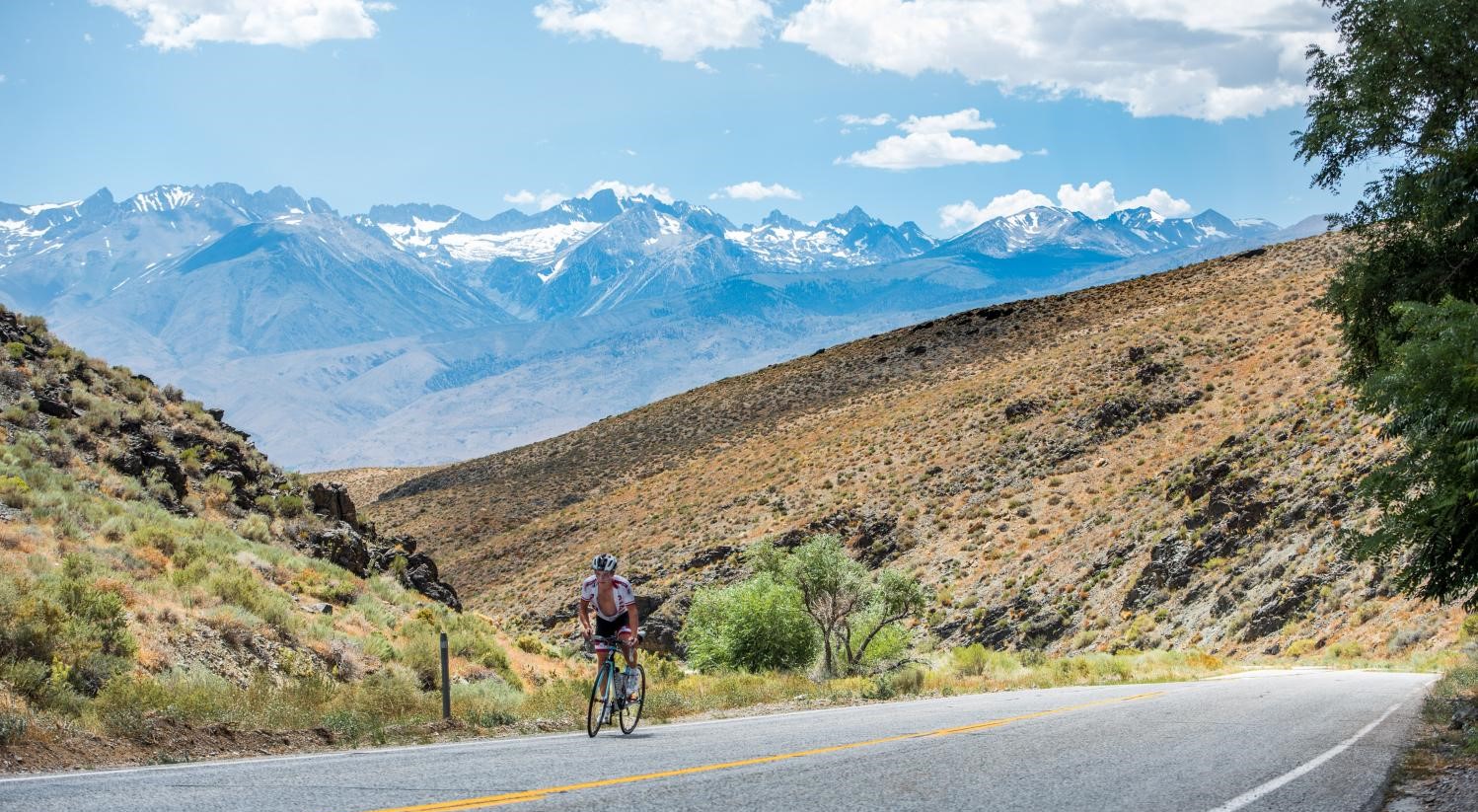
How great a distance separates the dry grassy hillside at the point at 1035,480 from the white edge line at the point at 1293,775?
1716cm

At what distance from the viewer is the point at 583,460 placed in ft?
263

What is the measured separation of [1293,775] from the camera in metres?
8.52

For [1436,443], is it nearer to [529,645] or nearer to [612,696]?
[612,696]

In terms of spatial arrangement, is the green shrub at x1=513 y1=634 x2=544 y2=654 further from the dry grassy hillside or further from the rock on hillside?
the dry grassy hillside

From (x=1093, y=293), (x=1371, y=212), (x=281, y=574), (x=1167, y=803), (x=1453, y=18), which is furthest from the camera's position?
(x=1093, y=293)

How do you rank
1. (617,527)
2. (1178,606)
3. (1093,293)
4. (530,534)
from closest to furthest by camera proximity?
(1178,606) < (617,527) < (530,534) < (1093,293)

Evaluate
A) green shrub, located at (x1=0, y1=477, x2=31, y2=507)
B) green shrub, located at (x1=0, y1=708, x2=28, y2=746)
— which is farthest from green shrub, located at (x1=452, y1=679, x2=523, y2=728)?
green shrub, located at (x1=0, y1=477, x2=31, y2=507)

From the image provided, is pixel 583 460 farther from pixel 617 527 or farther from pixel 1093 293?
pixel 1093 293

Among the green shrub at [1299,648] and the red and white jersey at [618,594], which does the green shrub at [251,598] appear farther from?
the green shrub at [1299,648]

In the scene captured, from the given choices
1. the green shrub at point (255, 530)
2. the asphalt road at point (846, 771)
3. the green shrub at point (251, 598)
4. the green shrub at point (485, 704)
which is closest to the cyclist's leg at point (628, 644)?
the asphalt road at point (846, 771)

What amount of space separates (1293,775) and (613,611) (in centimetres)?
683

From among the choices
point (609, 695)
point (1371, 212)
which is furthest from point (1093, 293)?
point (609, 695)

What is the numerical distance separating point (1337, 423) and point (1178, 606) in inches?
395

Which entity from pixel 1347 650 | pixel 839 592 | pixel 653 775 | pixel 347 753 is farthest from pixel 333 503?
pixel 1347 650
